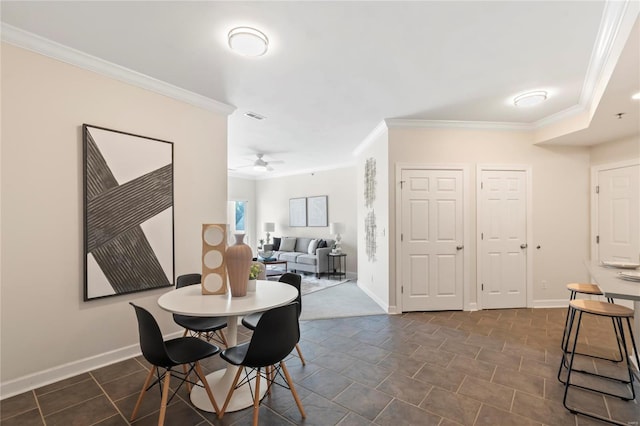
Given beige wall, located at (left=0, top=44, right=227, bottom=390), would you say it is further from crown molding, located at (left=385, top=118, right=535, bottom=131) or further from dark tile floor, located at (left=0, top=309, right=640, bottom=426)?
crown molding, located at (left=385, top=118, right=535, bottom=131)

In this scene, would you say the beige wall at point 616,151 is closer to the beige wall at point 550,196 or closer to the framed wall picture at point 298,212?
the beige wall at point 550,196

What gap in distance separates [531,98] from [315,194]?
17.3 ft

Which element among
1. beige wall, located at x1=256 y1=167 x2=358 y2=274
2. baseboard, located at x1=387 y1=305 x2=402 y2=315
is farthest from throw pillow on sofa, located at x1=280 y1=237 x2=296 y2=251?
baseboard, located at x1=387 y1=305 x2=402 y2=315

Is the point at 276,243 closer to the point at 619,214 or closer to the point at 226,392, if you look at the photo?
the point at 226,392

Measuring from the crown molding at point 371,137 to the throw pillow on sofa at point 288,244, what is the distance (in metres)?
3.02

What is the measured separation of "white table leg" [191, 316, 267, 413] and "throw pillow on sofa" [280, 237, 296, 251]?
18.1 feet

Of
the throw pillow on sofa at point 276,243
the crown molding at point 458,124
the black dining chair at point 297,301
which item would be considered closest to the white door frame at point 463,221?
the crown molding at point 458,124

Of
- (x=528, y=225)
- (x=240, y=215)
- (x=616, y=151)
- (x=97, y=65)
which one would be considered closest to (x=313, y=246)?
(x=240, y=215)

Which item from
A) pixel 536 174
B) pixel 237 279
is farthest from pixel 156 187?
pixel 536 174

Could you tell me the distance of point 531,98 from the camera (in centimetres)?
326

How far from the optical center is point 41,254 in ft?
7.59

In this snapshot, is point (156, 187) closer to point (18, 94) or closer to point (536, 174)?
point (18, 94)

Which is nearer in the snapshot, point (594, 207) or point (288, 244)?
point (594, 207)

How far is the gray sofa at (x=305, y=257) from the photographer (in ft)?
22.2
